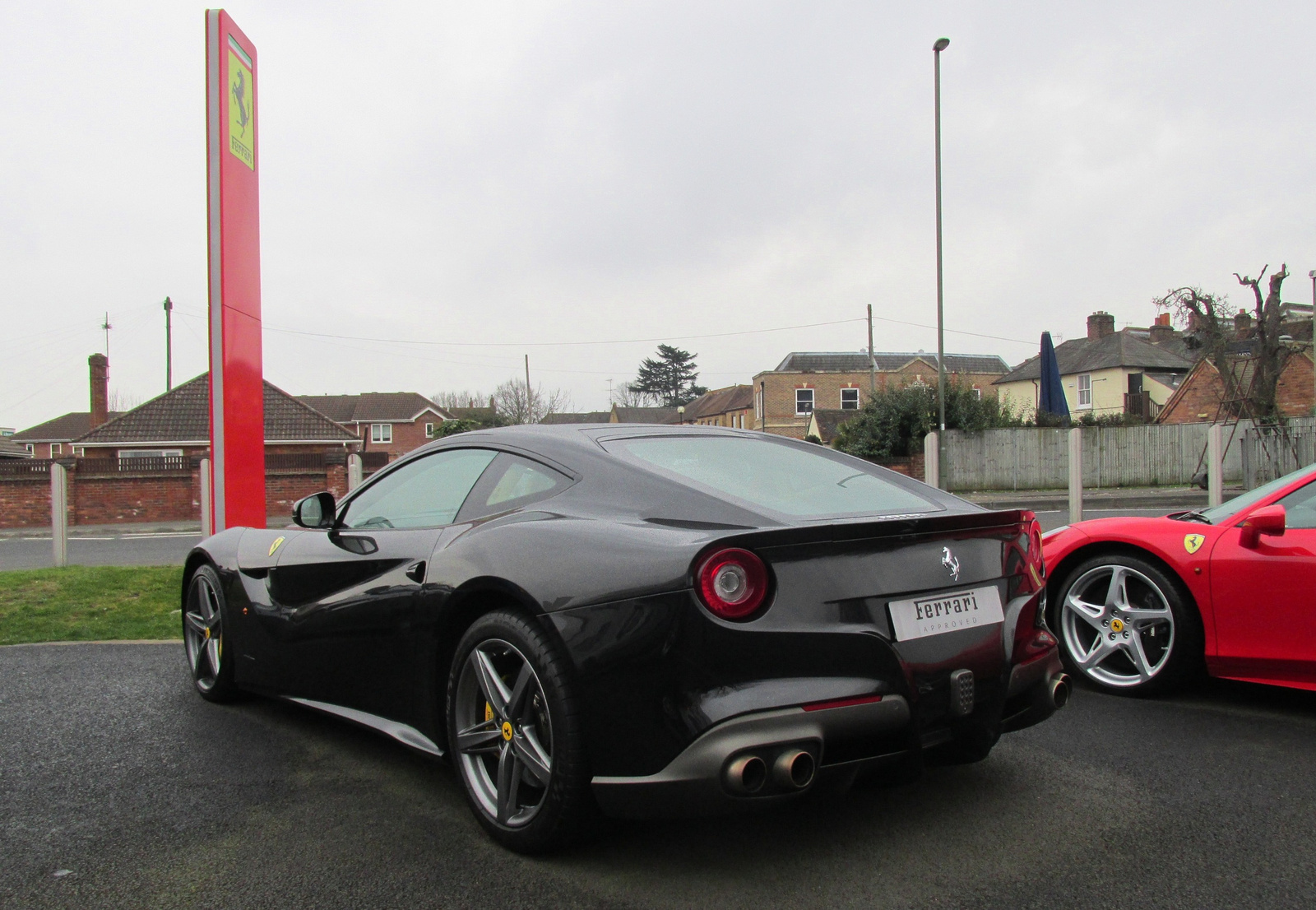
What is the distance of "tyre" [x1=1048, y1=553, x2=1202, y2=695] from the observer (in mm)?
4203

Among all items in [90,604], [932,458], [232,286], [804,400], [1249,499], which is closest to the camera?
[1249,499]

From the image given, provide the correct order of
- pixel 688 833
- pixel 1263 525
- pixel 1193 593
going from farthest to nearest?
pixel 1193 593, pixel 1263 525, pixel 688 833

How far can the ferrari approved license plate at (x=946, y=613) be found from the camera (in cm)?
256

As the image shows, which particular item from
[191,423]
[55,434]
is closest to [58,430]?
[55,434]

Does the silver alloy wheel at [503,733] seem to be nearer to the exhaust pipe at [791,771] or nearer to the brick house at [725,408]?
the exhaust pipe at [791,771]

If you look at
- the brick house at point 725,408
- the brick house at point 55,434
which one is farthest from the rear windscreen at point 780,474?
the brick house at point 55,434

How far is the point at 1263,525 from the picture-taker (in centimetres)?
386

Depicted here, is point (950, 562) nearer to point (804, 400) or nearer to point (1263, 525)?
point (1263, 525)

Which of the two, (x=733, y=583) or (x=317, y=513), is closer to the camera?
(x=733, y=583)

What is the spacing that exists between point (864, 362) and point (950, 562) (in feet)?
197

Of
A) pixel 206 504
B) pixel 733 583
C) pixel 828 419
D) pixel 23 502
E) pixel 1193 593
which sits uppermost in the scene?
pixel 828 419

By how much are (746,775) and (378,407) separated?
73907 mm

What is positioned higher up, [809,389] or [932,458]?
[809,389]

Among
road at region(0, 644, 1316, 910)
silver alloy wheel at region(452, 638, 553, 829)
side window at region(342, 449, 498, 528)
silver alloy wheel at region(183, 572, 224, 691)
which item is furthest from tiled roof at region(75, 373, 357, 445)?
silver alloy wheel at region(452, 638, 553, 829)
